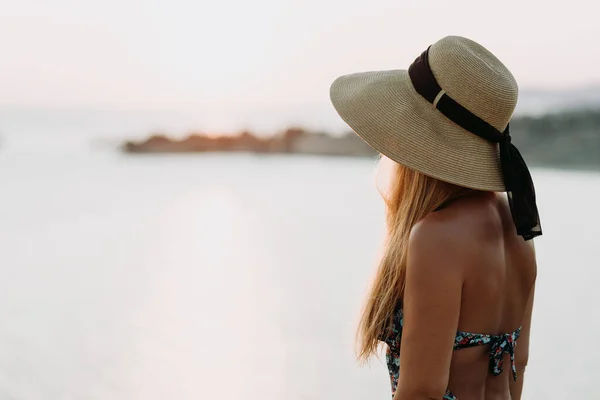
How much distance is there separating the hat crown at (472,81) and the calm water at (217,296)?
1743mm

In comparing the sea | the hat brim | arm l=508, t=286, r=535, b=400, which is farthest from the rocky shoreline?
the hat brim

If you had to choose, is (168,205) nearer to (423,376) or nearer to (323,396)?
(323,396)

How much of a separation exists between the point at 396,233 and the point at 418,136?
16cm

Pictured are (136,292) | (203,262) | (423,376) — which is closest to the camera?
(423,376)

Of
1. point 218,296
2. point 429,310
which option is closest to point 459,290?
point 429,310

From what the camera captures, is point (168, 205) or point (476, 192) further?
point (168, 205)

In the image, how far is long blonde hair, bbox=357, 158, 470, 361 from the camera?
3.43ft

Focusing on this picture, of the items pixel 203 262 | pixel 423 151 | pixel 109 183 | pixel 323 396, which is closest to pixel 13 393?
pixel 323 396

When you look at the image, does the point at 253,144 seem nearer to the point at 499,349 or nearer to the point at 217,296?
the point at 217,296

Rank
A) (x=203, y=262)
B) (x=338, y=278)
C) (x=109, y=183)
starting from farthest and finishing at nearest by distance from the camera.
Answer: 1. (x=109, y=183)
2. (x=203, y=262)
3. (x=338, y=278)

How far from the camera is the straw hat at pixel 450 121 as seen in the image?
1.02m

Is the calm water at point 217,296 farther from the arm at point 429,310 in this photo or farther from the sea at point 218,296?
the arm at point 429,310

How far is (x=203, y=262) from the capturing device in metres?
4.33

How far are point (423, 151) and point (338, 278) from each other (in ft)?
9.88
